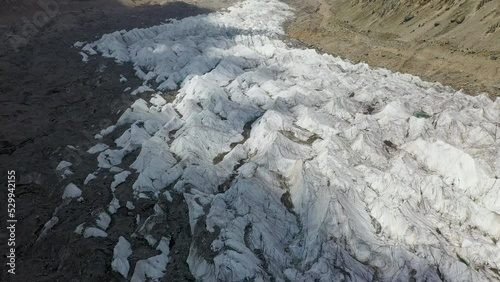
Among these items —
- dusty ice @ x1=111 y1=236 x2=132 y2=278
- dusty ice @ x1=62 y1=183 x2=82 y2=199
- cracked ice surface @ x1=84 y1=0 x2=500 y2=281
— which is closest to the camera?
cracked ice surface @ x1=84 y1=0 x2=500 y2=281

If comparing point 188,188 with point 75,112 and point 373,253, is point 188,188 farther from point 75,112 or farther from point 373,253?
point 75,112

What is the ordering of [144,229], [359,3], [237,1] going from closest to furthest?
[144,229] < [359,3] < [237,1]

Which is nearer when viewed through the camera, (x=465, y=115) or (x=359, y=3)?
(x=465, y=115)

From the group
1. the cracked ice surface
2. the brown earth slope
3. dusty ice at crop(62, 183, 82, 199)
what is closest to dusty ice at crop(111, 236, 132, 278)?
the cracked ice surface

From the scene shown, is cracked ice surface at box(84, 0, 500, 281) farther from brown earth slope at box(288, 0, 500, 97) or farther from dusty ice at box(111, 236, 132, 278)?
brown earth slope at box(288, 0, 500, 97)

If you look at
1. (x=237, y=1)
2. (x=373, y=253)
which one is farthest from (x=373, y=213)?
(x=237, y=1)

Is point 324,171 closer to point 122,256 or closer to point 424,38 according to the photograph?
point 122,256
